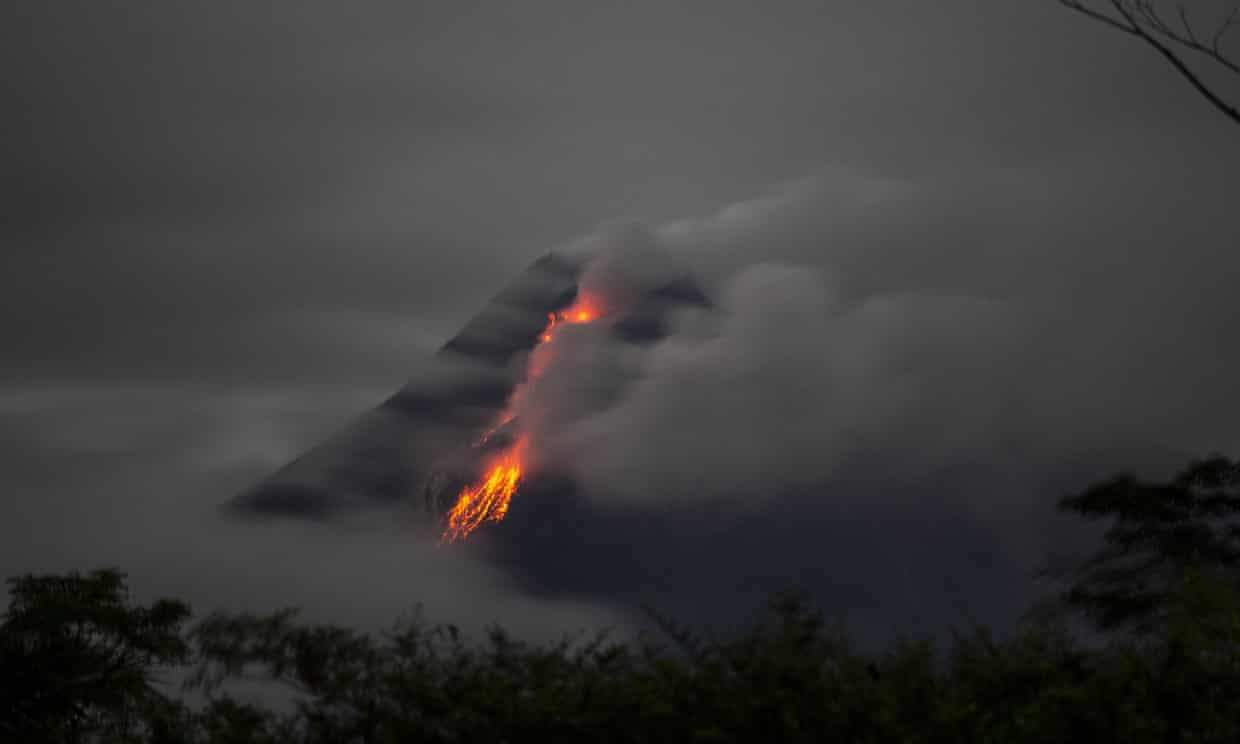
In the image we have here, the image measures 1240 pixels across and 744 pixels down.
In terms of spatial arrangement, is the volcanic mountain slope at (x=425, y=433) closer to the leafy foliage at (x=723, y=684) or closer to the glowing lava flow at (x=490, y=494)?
the glowing lava flow at (x=490, y=494)

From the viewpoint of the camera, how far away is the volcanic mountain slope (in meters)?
166

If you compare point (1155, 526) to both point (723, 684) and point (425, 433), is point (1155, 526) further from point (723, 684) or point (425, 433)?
point (425, 433)

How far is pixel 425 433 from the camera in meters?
175

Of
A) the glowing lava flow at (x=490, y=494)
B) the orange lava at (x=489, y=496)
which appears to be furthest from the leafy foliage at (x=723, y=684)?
the glowing lava flow at (x=490, y=494)

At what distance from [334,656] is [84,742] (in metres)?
5.80

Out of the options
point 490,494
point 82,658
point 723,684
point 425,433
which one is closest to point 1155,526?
point 723,684

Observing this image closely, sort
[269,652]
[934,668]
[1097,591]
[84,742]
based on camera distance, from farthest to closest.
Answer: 1. [1097,591]
2. [84,742]
3. [269,652]
4. [934,668]

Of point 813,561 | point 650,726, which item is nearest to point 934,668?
point 650,726

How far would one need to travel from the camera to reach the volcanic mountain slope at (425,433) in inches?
6545

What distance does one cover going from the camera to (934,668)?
7.61 meters

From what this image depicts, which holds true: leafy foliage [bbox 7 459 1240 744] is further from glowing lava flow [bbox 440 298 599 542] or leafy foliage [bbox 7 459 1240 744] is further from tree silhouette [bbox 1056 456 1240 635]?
glowing lava flow [bbox 440 298 599 542]

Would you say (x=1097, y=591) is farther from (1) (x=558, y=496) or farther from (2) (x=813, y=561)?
(1) (x=558, y=496)

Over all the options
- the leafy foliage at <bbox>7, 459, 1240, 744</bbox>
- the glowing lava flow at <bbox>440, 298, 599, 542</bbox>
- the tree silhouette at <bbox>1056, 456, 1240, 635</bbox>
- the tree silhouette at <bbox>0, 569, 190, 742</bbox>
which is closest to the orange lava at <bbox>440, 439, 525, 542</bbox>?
the glowing lava flow at <bbox>440, 298, 599, 542</bbox>

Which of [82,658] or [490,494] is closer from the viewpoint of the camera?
[82,658]
